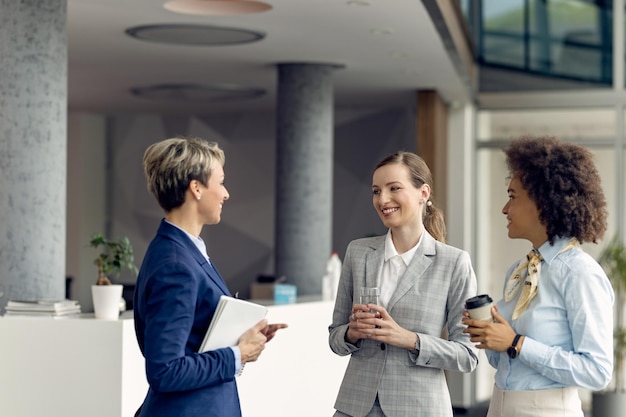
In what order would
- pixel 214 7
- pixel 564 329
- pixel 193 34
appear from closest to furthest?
pixel 564 329 → pixel 214 7 → pixel 193 34

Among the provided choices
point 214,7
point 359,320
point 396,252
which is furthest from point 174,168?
point 214,7

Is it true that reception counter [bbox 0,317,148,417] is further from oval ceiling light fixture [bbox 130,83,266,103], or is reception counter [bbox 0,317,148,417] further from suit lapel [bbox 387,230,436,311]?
oval ceiling light fixture [bbox 130,83,266,103]

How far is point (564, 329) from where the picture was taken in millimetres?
2666

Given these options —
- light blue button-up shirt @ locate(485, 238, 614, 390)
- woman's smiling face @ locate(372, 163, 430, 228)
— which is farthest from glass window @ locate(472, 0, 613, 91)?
light blue button-up shirt @ locate(485, 238, 614, 390)

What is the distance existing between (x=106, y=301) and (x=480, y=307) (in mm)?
2310

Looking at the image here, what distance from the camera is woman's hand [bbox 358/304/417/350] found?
9.15ft

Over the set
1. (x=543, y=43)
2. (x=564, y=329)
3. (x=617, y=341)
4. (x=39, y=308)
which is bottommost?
(x=617, y=341)

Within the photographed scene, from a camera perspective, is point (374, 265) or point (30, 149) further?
point (30, 149)

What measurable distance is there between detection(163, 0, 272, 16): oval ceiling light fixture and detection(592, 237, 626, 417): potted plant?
4968 millimetres

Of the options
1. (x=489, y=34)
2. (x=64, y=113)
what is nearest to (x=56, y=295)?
(x=64, y=113)

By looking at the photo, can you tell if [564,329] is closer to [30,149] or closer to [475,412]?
[30,149]

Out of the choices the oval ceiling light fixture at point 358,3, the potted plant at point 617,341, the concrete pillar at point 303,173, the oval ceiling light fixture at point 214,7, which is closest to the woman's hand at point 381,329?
the oval ceiling light fixture at point 358,3

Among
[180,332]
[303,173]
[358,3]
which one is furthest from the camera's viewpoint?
[303,173]

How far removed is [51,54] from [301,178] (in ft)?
12.4
